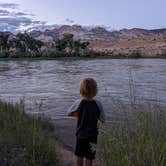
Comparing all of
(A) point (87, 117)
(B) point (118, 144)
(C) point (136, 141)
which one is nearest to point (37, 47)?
(A) point (87, 117)

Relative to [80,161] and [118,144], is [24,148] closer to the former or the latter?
[80,161]

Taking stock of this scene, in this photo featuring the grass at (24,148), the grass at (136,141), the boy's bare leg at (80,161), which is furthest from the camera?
the boy's bare leg at (80,161)

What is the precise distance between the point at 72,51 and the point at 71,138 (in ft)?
197

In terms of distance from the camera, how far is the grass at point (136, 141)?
5188mm

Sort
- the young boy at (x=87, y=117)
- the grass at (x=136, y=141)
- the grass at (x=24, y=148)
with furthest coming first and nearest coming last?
1. the young boy at (x=87, y=117)
2. the grass at (x=24, y=148)
3. the grass at (x=136, y=141)

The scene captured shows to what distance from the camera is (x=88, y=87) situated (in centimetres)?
655

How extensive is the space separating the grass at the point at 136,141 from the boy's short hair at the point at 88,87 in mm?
603

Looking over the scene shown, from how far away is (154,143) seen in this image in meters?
5.30

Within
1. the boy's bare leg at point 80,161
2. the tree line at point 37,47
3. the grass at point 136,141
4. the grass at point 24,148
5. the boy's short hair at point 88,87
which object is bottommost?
the tree line at point 37,47

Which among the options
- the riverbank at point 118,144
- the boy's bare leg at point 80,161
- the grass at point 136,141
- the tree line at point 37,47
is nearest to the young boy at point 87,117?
the boy's bare leg at point 80,161

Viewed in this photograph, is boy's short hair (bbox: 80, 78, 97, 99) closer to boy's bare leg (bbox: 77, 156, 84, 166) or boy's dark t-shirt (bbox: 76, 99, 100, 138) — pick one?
boy's dark t-shirt (bbox: 76, 99, 100, 138)

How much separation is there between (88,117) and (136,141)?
4.50 ft

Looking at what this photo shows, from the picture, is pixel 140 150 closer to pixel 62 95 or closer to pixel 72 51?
pixel 62 95

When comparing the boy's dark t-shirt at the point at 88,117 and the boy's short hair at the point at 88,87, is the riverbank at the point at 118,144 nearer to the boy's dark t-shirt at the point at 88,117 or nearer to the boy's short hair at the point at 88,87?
the boy's dark t-shirt at the point at 88,117
